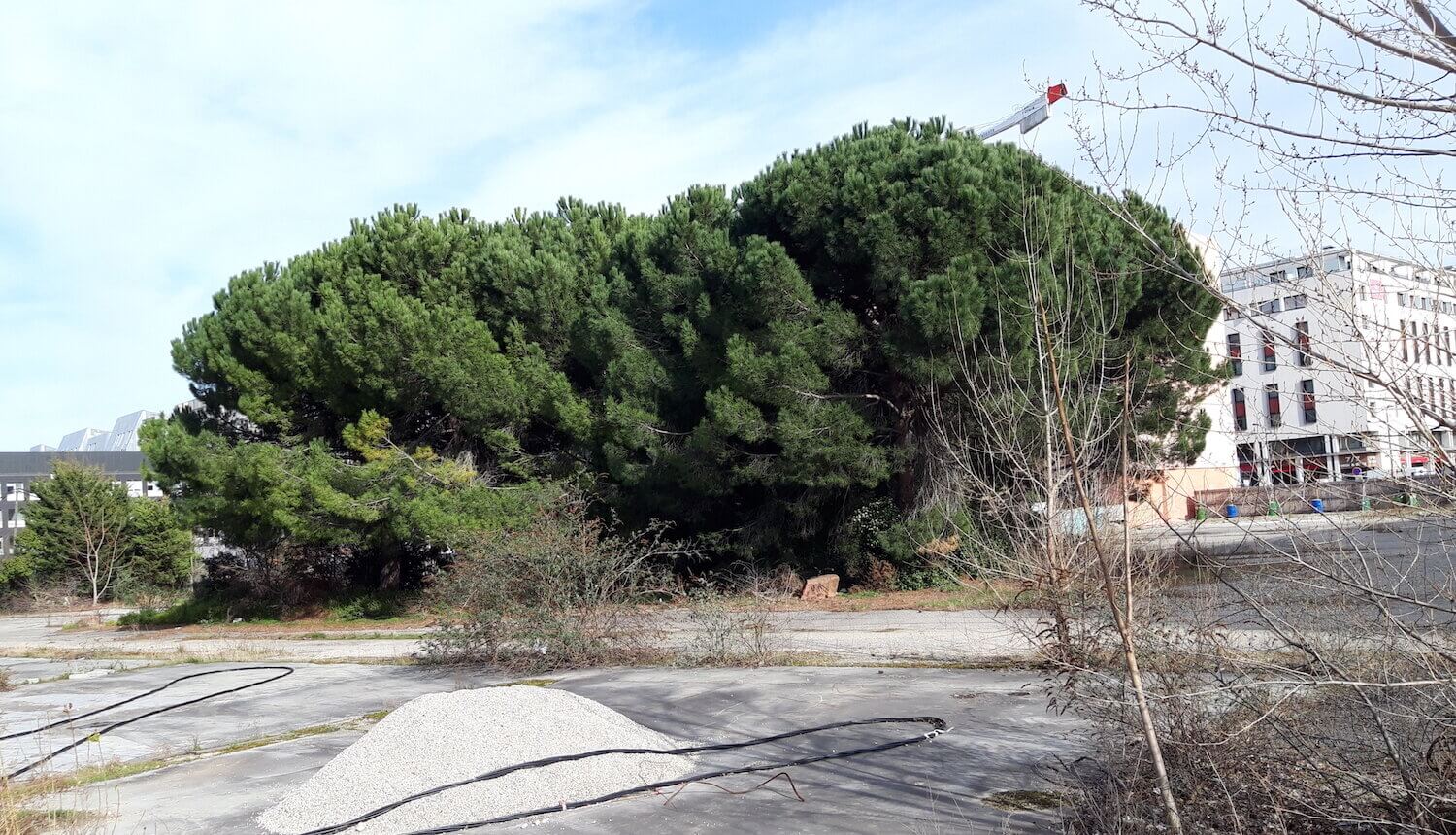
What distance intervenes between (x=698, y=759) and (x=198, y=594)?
97.4 ft

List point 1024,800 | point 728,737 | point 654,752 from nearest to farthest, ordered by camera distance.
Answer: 1. point 1024,800
2. point 654,752
3. point 728,737

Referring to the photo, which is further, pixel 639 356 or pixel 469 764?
pixel 639 356

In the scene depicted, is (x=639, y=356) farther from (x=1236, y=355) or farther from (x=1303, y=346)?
(x=1303, y=346)

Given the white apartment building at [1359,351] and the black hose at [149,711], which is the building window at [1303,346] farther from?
the black hose at [149,711]

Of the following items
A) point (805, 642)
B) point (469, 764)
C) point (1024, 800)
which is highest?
point (469, 764)

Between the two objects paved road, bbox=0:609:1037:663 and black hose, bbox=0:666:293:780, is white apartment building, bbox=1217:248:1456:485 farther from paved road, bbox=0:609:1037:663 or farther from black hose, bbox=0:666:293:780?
black hose, bbox=0:666:293:780

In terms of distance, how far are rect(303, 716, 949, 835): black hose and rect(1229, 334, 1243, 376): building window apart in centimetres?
409

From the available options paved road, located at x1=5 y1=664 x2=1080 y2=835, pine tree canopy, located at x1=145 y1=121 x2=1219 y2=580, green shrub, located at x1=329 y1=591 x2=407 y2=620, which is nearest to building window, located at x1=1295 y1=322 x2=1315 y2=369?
paved road, located at x1=5 y1=664 x2=1080 y2=835

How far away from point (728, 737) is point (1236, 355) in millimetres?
5794

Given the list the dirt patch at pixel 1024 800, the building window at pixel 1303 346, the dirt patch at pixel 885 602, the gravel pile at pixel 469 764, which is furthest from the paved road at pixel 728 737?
the dirt patch at pixel 885 602

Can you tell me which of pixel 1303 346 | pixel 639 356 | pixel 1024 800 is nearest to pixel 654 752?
pixel 1024 800

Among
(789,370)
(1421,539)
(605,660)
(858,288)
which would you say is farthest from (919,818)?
(858,288)

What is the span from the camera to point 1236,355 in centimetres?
457

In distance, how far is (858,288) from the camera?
24547mm
